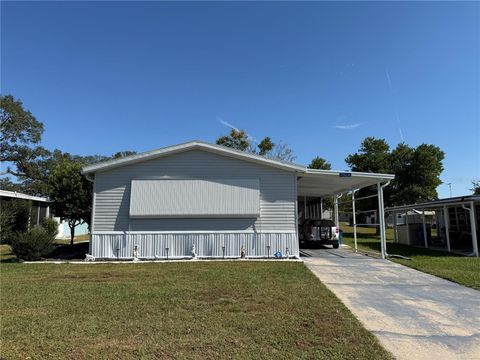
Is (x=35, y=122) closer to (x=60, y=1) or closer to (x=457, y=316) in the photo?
(x=60, y=1)

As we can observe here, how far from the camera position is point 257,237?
12.0 metres

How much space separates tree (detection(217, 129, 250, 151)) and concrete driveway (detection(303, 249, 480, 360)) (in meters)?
25.0

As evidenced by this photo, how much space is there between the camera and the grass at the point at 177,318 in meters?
3.97

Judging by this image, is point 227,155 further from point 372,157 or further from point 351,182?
point 372,157

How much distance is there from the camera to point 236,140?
3456cm

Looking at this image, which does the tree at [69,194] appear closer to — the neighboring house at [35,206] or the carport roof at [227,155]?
the neighboring house at [35,206]

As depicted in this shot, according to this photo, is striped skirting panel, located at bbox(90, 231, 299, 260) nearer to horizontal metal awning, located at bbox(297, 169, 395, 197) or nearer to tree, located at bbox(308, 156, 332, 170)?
horizontal metal awning, located at bbox(297, 169, 395, 197)

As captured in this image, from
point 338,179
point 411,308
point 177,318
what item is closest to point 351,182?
point 338,179

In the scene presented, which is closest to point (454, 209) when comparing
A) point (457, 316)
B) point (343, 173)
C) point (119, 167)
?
point (343, 173)

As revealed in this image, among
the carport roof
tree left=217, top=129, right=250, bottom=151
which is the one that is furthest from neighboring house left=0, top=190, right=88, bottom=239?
tree left=217, top=129, right=250, bottom=151

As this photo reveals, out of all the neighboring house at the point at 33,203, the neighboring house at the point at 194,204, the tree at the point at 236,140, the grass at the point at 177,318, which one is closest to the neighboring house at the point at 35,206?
the neighboring house at the point at 33,203

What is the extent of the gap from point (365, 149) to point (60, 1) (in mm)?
27070

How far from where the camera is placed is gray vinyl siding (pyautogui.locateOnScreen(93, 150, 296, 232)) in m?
11.8

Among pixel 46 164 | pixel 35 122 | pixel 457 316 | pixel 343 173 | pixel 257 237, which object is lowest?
pixel 457 316
